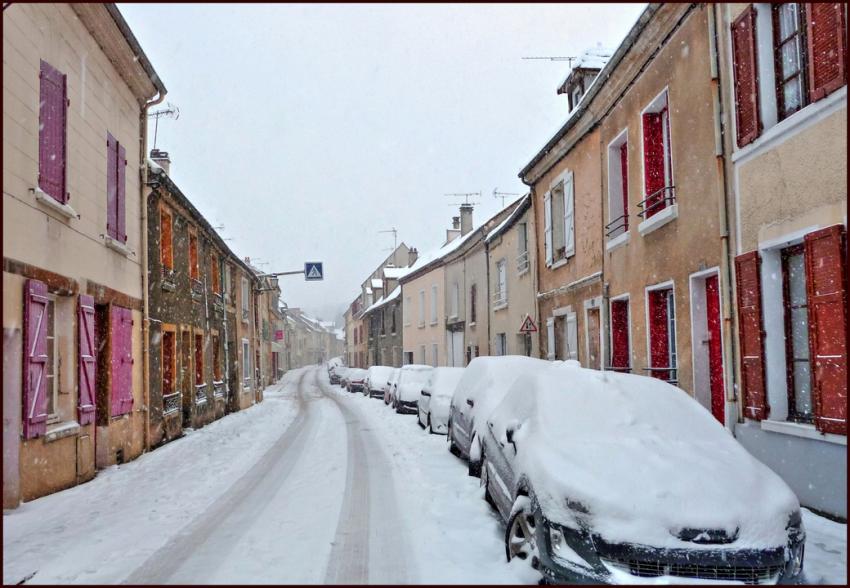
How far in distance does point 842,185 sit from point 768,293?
158 centimetres

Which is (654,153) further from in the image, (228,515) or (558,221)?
(228,515)

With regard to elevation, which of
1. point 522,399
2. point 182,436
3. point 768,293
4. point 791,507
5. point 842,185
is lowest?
point 182,436

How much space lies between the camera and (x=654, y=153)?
10.6 m

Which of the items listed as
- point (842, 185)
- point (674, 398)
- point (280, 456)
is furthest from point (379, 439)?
point (842, 185)

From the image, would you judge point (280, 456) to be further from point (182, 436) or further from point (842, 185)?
point (842, 185)

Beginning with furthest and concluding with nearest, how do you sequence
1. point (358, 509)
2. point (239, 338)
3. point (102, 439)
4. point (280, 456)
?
point (239, 338) → point (280, 456) → point (102, 439) → point (358, 509)

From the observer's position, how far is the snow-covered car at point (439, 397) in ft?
44.0

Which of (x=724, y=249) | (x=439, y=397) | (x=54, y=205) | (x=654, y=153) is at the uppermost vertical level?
(x=654, y=153)

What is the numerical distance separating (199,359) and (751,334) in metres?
14.2

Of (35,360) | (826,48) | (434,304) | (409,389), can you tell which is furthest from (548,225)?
(434,304)

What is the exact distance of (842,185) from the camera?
5941 mm

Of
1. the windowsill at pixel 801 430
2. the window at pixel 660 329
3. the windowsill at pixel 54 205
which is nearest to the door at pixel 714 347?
the window at pixel 660 329

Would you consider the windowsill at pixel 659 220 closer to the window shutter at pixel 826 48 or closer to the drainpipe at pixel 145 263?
the window shutter at pixel 826 48

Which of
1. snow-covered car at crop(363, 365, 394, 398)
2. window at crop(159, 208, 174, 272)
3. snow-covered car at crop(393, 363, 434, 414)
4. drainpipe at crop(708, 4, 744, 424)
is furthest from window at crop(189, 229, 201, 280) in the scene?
drainpipe at crop(708, 4, 744, 424)
